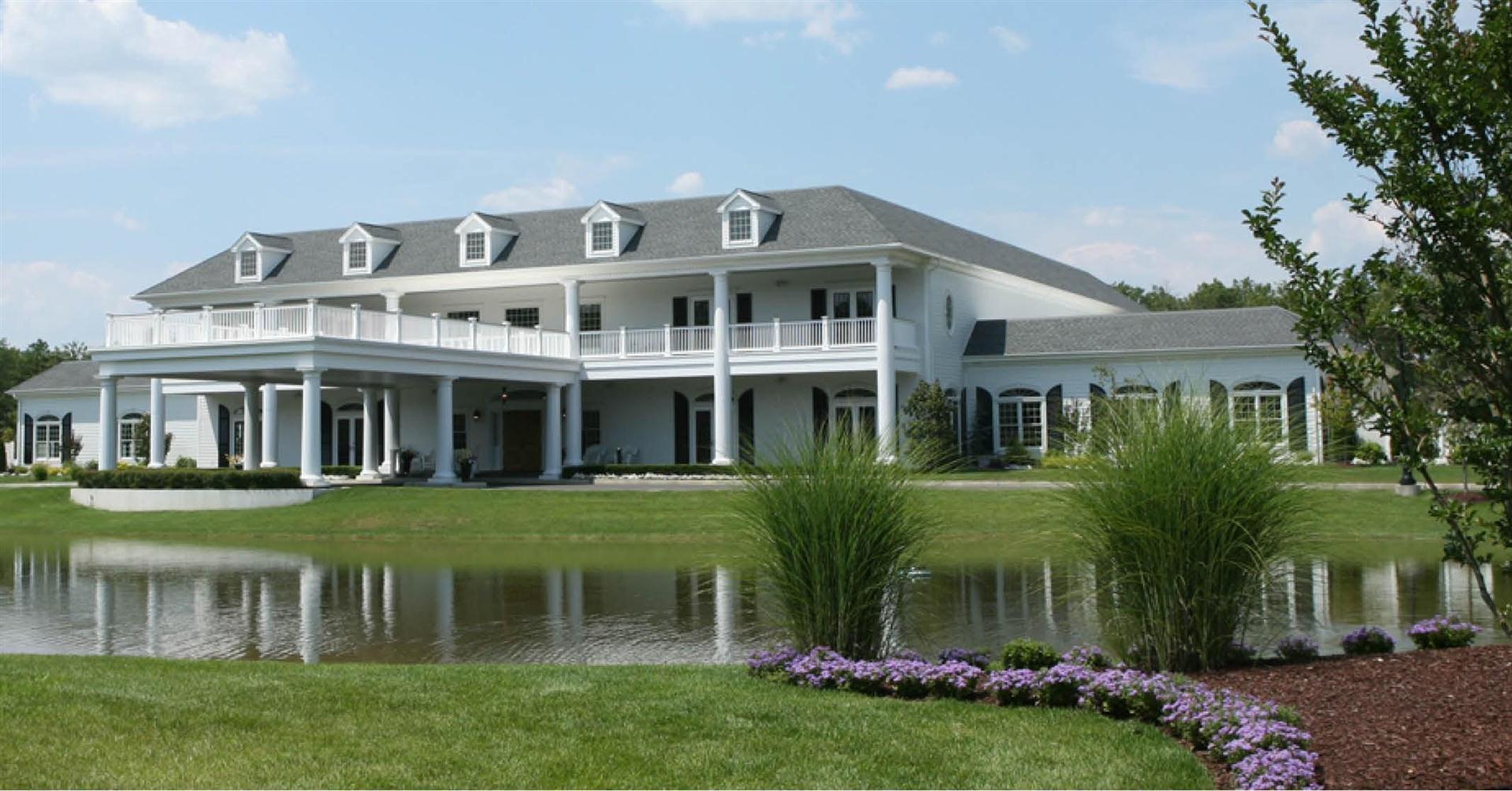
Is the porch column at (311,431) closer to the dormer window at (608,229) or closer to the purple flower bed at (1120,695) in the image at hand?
the dormer window at (608,229)

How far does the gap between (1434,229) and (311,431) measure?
2832 cm

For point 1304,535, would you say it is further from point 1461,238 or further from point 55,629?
point 55,629

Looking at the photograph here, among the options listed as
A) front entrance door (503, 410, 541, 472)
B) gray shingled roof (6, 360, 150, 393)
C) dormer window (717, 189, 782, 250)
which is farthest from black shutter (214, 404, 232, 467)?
dormer window (717, 189, 782, 250)

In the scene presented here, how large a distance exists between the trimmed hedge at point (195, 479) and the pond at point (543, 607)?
8879mm

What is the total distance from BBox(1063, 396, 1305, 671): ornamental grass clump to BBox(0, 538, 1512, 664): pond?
17.9 inches

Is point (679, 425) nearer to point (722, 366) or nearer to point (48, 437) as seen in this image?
point (722, 366)

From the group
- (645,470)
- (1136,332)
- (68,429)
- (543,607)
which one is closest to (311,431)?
(645,470)

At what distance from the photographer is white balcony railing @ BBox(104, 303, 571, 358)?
31453 mm

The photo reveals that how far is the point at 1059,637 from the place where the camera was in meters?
12.2

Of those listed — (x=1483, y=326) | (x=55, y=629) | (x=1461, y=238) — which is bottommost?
(x=55, y=629)

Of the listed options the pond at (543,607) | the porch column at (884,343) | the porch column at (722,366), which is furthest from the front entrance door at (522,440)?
the pond at (543,607)

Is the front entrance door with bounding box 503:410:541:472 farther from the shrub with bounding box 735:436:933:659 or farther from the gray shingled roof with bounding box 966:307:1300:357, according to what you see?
the shrub with bounding box 735:436:933:659

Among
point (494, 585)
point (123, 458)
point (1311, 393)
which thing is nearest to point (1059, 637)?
point (494, 585)

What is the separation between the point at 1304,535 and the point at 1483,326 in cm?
250
